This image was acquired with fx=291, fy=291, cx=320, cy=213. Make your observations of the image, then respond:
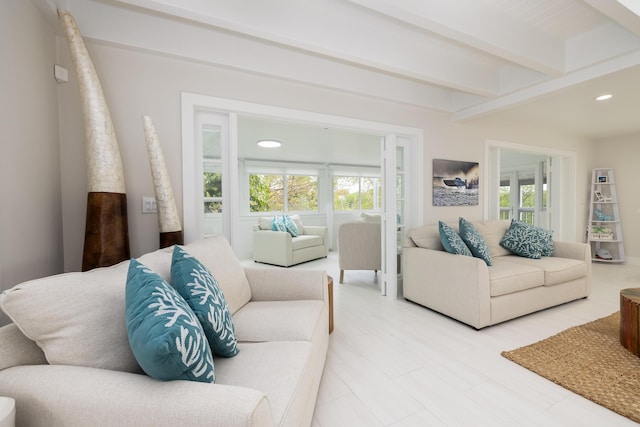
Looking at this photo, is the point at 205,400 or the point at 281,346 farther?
the point at 281,346

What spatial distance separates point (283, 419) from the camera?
0.90 m

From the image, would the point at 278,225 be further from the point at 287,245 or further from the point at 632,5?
Answer: the point at 632,5

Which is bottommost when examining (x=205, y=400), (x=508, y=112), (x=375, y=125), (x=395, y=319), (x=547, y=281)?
(x=395, y=319)

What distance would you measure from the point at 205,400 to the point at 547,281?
318 centimetres

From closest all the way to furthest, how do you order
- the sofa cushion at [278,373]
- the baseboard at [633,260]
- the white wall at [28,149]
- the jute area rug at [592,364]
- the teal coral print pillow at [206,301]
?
the sofa cushion at [278,373], the teal coral print pillow at [206,301], the white wall at [28,149], the jute area rug at [592,364], the baseboard at [633,260]

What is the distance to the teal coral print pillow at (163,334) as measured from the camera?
0.78 metres

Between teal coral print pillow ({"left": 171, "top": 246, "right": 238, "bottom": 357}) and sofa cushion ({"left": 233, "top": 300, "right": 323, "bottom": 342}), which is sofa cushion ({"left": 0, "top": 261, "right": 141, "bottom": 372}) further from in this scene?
sofa cushion ({"left": 233, "top": 300, "right": 323, "bottom": 342})

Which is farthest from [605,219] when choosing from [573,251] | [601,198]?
[573,251]

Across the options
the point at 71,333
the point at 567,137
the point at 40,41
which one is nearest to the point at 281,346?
the point at 71,333

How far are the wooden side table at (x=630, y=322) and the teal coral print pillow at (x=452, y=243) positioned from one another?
1.06 metres

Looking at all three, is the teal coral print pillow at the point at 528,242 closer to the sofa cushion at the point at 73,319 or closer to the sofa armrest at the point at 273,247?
the sofa armrest at the point at 273,247

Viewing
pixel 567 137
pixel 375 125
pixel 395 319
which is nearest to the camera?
pixel 395 319

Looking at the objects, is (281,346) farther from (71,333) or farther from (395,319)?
(395,319)

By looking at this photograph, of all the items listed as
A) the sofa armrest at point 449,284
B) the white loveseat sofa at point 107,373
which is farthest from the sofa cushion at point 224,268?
the sofa armrest at point 449,284
